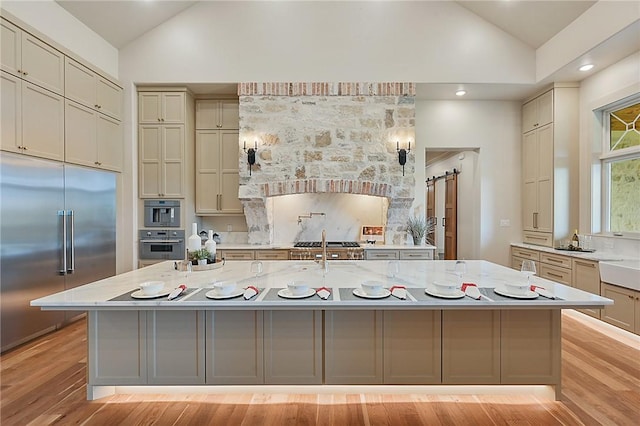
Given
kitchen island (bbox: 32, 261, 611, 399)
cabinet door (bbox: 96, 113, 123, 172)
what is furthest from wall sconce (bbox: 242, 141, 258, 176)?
kitchen island (bbox: 32, 261, 611, 399)

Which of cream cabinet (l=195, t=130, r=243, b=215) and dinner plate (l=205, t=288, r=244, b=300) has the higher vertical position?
cream cabinet (l=195, t=130, r=243, b=215)

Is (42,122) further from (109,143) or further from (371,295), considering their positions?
(371,295)

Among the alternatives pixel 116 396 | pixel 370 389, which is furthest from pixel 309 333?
pixel 116 396

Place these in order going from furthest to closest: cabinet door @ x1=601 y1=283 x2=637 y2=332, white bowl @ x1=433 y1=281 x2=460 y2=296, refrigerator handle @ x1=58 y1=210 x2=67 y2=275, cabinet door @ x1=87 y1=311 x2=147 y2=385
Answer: refrigerator handle @ x1=58 y1=210 x2=67 y2=275 < cabinet door @ x1=601 y1=283 x2=637 y2=332 < cabinet door @ x1=87 y1=311 x2=147 y2=385 < white bowl @ x1=433 y1=281 x2=460 y2=296

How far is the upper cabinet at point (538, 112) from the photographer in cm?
475

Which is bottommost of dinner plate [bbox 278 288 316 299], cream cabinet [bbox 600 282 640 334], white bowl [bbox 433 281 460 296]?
cream cabinet [bbox 600 282 640 334]

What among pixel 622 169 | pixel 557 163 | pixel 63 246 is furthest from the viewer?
pixel 557 163

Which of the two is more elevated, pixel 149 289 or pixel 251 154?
pixel 251 154

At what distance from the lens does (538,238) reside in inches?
197

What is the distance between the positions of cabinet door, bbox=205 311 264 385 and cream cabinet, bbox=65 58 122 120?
3351mm

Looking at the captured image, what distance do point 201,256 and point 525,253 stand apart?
4696 millimetres

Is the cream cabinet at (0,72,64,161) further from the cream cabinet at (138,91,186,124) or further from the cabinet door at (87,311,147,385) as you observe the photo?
the cabinet door at (87,311,147,385)

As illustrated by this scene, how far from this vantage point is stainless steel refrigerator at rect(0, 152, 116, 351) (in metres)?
3.00

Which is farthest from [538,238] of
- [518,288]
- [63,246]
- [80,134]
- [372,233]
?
[80,134]
